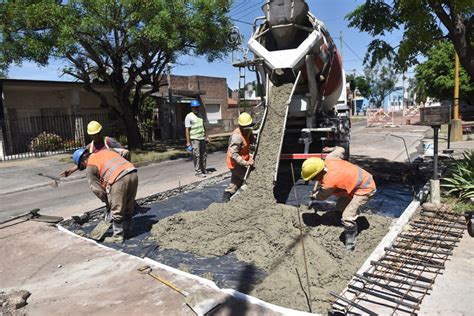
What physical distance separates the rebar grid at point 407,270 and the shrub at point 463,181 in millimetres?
1012

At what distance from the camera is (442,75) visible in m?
24.8

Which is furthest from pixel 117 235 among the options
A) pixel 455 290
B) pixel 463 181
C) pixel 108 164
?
pixel 463 181

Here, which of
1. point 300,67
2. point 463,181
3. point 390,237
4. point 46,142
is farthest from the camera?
point 46,142

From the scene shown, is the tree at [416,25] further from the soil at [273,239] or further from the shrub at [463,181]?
the soil at [273,239]

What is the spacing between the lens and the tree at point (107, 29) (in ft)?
38.9

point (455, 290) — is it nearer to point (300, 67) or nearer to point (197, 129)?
point (300, 67)

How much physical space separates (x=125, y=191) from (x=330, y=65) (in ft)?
16.2

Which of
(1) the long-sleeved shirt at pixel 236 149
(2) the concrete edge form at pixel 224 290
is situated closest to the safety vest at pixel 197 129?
(1) the long-sleeved shirt at pixel 236 149

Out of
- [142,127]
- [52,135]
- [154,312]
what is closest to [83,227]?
[154,312]

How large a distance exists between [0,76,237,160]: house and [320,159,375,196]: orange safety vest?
607 inches

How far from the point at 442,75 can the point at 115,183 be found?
83.5 ft

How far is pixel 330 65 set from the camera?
7.75m

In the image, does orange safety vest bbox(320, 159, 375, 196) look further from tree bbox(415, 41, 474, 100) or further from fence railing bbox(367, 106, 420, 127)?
fence railing bbox(367, 106, 420, 127)

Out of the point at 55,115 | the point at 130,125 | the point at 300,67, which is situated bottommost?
the point at 130,125
